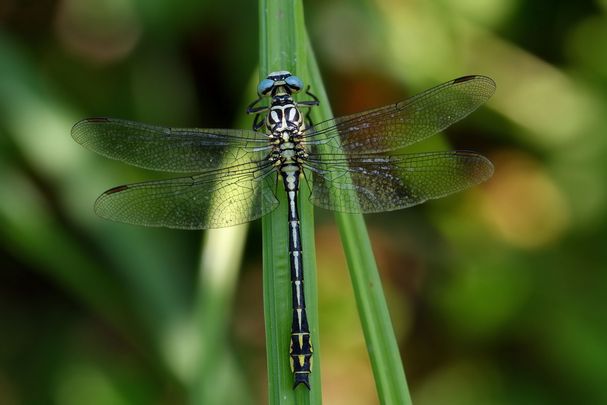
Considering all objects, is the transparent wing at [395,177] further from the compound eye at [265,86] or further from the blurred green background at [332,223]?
the blurred green background at [332,223]

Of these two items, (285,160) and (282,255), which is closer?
(282,255)

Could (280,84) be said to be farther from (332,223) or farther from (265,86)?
(332,223)

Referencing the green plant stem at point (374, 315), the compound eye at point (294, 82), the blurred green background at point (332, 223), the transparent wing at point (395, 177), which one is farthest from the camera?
the blurred green background at point (332, 223)

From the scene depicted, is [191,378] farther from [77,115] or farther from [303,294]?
[77,115]

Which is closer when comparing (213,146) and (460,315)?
(213,146)

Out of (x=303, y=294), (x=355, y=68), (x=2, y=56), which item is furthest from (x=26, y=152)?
(x=303, y=294)

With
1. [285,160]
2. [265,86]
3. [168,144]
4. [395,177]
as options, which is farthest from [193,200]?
[395,177]

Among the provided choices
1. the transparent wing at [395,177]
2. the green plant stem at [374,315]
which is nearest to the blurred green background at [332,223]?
the transparent wing at [395,177]
